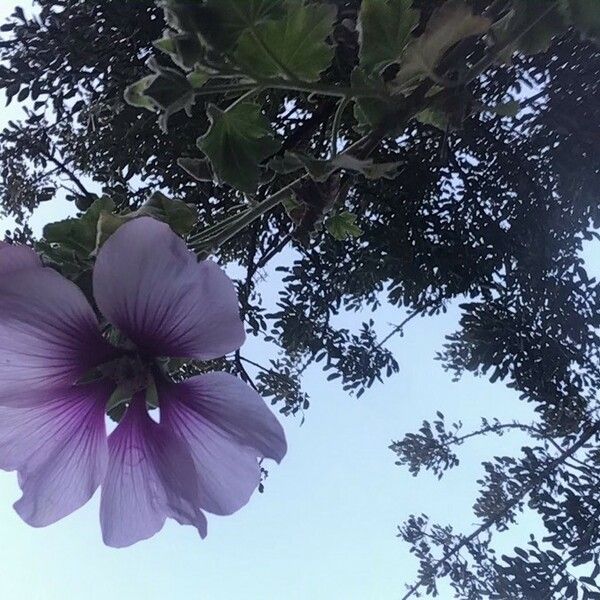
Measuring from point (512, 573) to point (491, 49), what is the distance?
43.2 inches

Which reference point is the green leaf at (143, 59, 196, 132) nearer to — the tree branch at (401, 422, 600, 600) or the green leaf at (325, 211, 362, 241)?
the green leaf at (325, 211, 362, 241)

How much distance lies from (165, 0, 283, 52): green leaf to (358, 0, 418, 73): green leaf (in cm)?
4

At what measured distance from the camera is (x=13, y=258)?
232 mm

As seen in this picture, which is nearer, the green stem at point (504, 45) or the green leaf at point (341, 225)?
the green stem at point (504, 45)

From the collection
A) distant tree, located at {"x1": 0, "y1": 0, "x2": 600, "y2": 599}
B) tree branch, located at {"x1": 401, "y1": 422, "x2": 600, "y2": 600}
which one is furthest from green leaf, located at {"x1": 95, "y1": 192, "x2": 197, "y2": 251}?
tree branch, located at {"x1": 401, "y1": 422, "x2": 600, "y2": 600}

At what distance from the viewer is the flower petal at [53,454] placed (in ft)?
0.92

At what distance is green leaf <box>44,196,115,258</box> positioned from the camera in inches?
10.9

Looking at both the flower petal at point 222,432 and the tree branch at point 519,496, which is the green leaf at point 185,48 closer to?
the flower petal at point 222,432

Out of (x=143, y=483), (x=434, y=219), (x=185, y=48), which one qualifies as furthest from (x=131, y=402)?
(x=434, y=219)

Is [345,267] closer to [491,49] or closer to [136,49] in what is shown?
[136,49]

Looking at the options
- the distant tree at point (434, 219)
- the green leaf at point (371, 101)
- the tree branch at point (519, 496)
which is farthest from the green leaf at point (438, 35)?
the tree branch at point (519, 496)

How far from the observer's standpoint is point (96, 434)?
0.97 ft

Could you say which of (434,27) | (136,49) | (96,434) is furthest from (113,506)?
(136,49)

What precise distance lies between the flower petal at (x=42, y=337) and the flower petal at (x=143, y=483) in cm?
3
